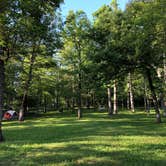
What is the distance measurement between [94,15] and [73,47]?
6.27 meters

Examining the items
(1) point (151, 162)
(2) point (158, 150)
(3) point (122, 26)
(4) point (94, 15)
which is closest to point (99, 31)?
(3) point (122, 26)

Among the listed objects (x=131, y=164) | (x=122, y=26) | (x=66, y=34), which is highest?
(x=66, y=34)

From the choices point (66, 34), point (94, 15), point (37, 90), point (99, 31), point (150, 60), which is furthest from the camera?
point (37, 90)

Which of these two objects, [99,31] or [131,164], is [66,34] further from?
[131,164]

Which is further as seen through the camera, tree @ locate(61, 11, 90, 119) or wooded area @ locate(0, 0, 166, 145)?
tree @ locate(61, 11, 90, 119)

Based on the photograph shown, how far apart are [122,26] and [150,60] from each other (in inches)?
123

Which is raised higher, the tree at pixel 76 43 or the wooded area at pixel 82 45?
the tree at pixel 76 43

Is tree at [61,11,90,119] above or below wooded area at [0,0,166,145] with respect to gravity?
above

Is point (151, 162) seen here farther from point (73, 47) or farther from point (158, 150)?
point (73, 47)

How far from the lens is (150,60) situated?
939 inches

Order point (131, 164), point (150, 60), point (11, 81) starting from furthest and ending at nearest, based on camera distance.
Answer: point (11, 81) → point (150, 60) → point (131, 164)

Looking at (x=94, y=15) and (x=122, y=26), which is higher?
(x=94, y=15)

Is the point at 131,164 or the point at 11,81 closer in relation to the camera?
the point at 131,164

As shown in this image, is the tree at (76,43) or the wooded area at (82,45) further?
the tree at (76,43)
